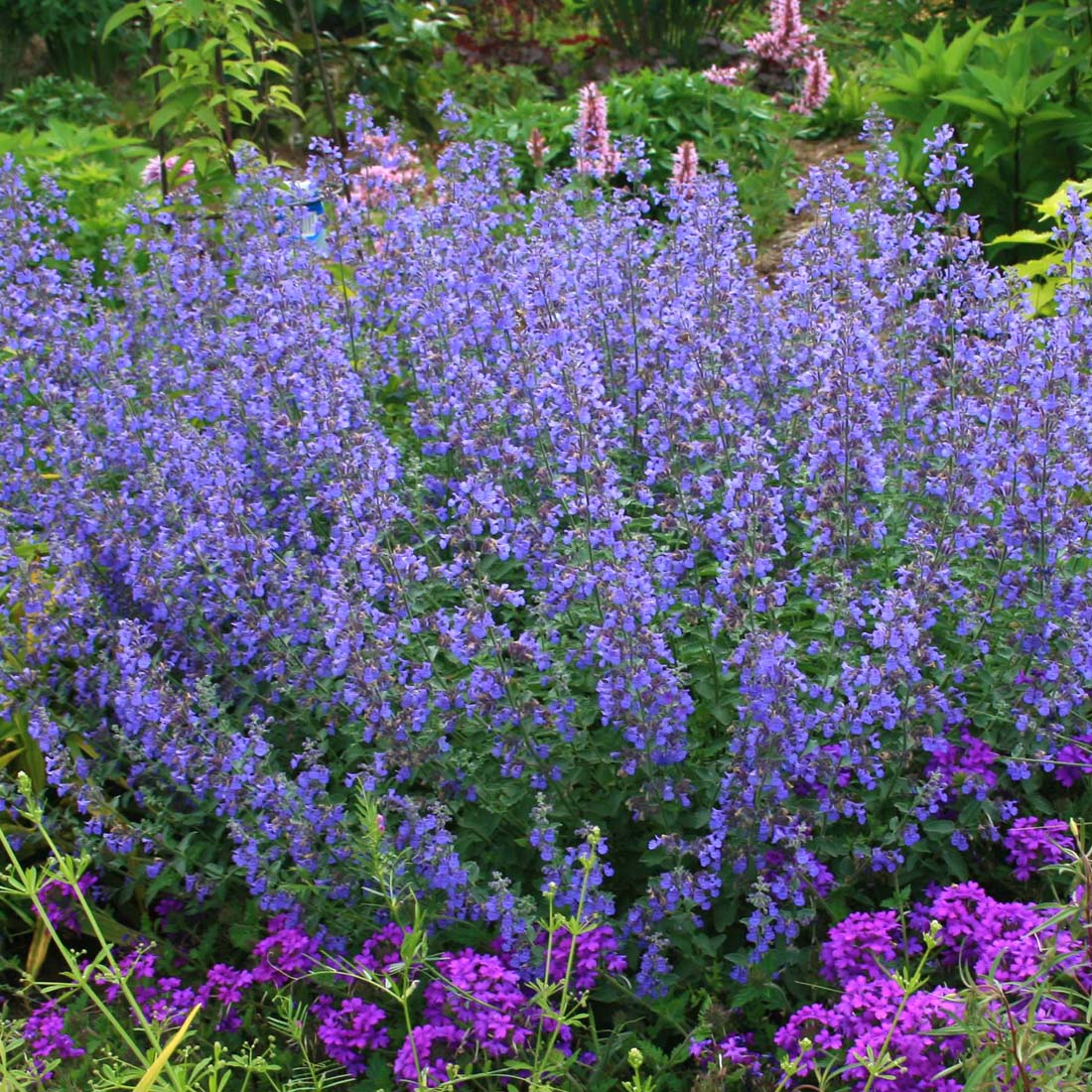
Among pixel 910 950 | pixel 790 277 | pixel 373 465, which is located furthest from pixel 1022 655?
pixel 373 465

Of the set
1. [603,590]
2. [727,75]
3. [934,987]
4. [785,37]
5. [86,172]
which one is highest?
[785,37]

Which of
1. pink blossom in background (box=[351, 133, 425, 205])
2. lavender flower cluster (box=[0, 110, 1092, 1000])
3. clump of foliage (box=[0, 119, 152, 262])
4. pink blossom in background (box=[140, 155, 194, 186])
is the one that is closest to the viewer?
lavender flower cluster (box=[0, 110, 1092, 1000])

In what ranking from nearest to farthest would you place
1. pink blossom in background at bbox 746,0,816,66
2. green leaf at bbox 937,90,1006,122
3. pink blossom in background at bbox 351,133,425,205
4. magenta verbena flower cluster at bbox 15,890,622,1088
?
1. magenta verbena flower cluster at bbox 15,890,622,1088
2. pink blossom in background at bbox 351,133,425,205
3. green leaf at bbox 937,90,1006,122
4. pink blossom in background at bbox 746,0,816,66

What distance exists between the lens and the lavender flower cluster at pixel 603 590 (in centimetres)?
294

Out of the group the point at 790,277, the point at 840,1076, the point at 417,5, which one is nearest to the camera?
the point at 840,1076

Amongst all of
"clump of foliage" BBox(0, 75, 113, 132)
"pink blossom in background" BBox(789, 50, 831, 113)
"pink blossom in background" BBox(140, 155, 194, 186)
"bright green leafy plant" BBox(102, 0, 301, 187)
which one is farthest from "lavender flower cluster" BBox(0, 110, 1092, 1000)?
"clump of foliage" BBox(0, 75, 113, 132)

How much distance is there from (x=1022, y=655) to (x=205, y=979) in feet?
7.45

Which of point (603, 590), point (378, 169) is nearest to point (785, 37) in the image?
point (378, 169)

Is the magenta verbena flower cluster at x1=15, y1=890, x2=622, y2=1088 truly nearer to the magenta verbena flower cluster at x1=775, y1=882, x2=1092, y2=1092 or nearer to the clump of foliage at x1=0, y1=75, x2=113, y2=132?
the magenta verbena flower cluster at x1=775, y1=882, x2=1092, y2=1092

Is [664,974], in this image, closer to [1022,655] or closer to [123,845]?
[1022,655]

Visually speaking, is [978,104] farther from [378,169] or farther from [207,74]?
[207,74]

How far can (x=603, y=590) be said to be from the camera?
2893 millimetres

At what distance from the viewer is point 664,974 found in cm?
298

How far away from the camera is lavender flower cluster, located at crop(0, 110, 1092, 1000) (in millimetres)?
2943
